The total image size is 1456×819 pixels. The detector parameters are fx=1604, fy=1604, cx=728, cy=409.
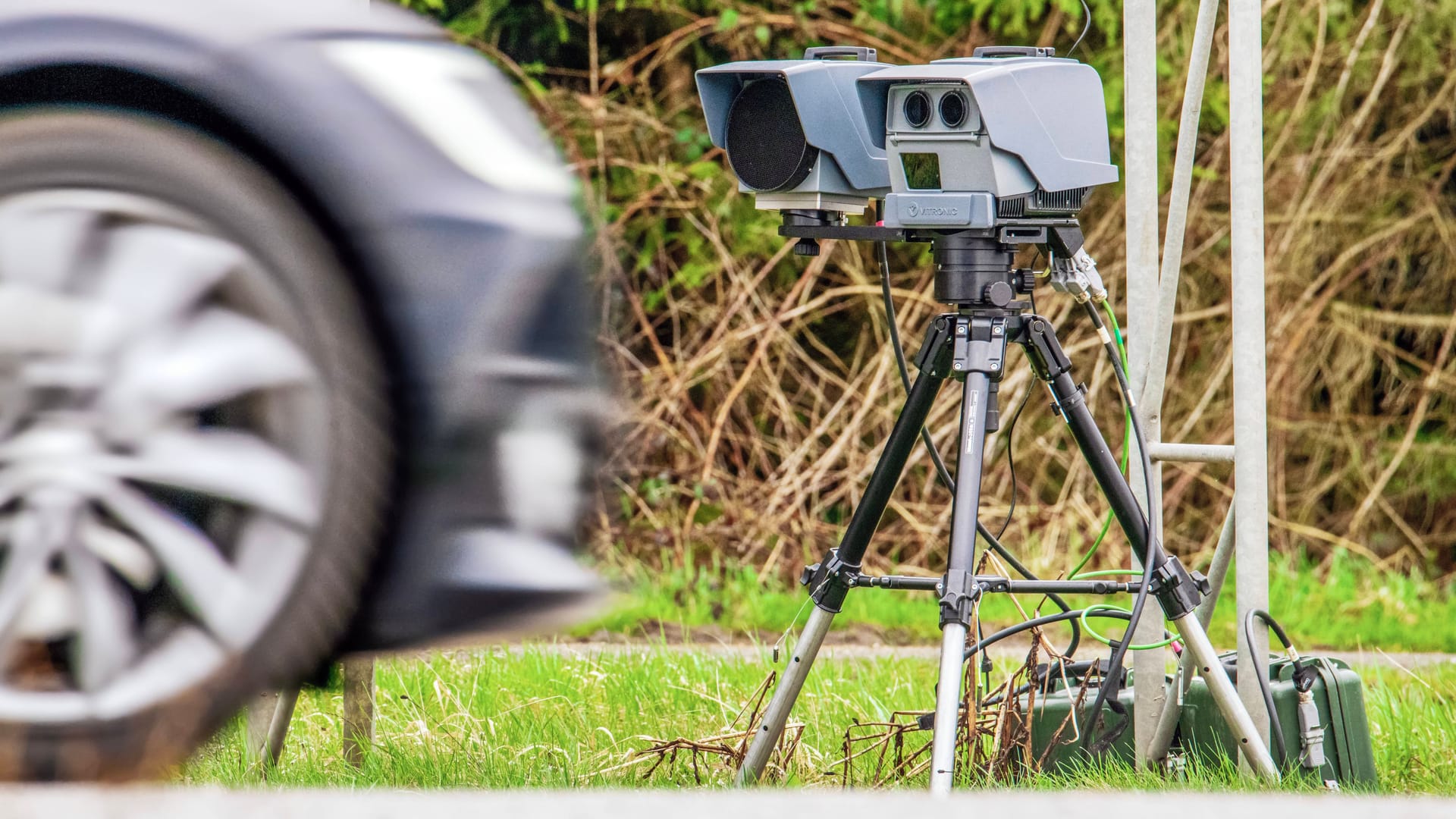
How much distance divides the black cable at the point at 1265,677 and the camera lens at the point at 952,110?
3.51 ft

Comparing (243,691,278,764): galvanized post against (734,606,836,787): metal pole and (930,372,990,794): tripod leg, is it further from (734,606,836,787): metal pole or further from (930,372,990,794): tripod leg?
(930,372,990,794): tripod leg

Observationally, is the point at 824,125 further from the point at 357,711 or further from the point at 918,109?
the point at 357,711

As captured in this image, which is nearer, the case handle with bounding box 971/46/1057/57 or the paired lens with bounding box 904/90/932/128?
the paired lens with bounding box 904/90/932/128

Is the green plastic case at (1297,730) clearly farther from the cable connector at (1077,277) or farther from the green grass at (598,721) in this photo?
the cable connector at (1077,277)

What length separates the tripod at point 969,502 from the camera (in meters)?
2.43

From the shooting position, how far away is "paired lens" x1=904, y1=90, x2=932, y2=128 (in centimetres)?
247

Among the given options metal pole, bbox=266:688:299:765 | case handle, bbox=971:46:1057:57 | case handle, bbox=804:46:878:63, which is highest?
case handle, bbox=804:46:878:63

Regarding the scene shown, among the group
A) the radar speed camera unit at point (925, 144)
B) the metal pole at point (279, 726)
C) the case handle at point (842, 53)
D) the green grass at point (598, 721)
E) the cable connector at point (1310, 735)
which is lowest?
the green grass at point (598, 721)

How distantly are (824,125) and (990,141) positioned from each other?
275mm

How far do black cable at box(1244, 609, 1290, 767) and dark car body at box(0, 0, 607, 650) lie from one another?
1.59 metres

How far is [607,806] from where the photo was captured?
1.70 metres

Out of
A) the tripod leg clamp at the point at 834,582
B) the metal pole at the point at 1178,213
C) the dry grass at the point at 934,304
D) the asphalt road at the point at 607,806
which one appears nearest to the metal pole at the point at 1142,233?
the metal pole at the point at 1178,213

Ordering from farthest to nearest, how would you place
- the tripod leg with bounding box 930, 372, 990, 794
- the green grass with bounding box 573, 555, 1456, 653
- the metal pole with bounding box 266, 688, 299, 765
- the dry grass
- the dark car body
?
the dry grass < the green grass with bounding box 573, 555, 1456, 653 < the metal pole with bounding box 266, 688, 299, 765 < the tripod leg with bounding box 930, 372, 990, 794 < the dark car body

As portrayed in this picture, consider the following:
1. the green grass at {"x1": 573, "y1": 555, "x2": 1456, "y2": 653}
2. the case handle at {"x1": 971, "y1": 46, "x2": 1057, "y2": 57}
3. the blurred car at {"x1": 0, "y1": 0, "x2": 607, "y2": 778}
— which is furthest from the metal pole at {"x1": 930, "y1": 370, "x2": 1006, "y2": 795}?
the green grass at {"x1": 573, "y1": 555, "x2": 1456, "y2": 653}
